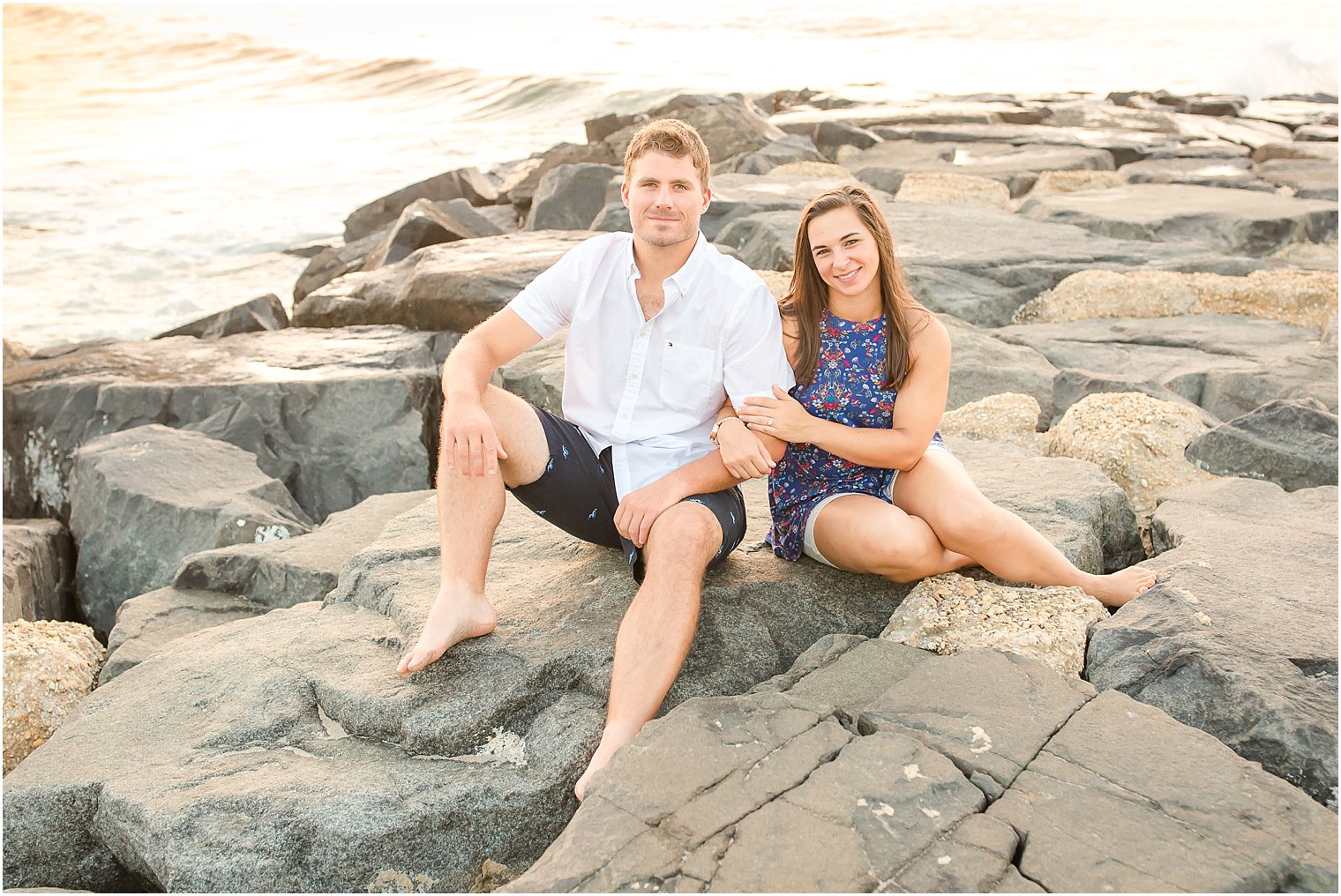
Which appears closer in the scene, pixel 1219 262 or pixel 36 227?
pixel 1219 262

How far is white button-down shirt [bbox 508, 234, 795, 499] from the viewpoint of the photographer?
128 inches

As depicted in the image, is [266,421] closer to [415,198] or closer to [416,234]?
[416,234]

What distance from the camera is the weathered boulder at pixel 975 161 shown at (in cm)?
1047

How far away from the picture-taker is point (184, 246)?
488 inches

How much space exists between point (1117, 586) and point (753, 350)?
1274 millimetres

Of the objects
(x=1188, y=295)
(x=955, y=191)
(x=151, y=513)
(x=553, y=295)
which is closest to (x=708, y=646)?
(x=553, y=295)

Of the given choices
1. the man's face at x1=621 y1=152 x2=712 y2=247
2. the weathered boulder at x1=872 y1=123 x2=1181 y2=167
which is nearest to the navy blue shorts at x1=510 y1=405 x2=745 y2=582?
the man's face at x1=621 y1=152 x2=712 y2=247

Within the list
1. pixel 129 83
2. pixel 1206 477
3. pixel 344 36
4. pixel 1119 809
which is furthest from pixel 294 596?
pixel 344 36

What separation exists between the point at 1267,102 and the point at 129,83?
85.0ft

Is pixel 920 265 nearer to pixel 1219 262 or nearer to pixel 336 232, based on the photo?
pixel 1219 262

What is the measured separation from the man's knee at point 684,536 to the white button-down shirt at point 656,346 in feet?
1.03

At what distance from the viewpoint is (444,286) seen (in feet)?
22.1

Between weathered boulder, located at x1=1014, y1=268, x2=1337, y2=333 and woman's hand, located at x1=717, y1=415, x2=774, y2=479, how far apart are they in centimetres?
412

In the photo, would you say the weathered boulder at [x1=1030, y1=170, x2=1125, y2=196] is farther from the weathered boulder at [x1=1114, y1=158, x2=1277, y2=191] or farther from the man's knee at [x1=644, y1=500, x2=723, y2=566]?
the man's knee at [x1=644, y1=500, x2=723, y2=566]
